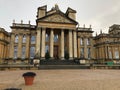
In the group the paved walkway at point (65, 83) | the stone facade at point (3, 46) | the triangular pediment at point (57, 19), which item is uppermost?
the triangular pediment at point (57, 19)

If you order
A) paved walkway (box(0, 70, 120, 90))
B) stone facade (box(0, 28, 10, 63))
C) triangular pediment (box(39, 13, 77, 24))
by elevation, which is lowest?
paved walkway (box(0, 70, 120, 90))

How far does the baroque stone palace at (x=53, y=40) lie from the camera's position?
30438 mm

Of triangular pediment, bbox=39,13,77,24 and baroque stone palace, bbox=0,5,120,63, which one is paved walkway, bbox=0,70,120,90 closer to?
baroque stone palace, bbox=0,5,120,63

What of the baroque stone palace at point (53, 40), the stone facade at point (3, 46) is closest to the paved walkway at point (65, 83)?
the baroque stone palace at point (53, 40)

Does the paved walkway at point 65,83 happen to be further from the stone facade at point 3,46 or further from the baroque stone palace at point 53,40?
the stone facade at point 3,46

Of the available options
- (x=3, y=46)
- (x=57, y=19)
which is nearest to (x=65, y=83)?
(x=57, y=19)

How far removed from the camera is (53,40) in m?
33.0

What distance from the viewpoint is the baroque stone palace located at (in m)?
30.4

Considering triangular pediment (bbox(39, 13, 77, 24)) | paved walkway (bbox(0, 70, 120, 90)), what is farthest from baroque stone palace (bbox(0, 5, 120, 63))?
paved walkway (bbox(0, 70, 120, 90))

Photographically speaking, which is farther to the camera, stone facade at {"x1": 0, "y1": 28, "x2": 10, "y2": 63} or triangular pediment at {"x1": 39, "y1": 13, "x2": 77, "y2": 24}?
stone facade at {"x1": 0, "y1": 28, "x2": 10, "y2": 63}

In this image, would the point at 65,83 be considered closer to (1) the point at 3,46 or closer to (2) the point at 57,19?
(2) the point at 57,19

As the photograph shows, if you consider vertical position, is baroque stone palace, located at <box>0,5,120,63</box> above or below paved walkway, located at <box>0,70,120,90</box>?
above

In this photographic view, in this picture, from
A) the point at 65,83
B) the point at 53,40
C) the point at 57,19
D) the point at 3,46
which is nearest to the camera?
the point at 65,83

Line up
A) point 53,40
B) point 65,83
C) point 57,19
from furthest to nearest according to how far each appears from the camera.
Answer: point 53,40, point 57,19, point 65,83
